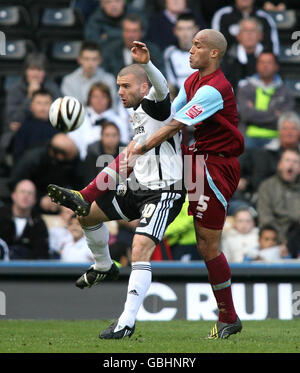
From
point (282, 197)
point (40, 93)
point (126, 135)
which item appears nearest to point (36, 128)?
point (40, 93)

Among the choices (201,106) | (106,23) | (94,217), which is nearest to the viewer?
(201,106)

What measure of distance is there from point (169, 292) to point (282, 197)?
2684 millimetres

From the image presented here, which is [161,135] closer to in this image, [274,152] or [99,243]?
[99,243]

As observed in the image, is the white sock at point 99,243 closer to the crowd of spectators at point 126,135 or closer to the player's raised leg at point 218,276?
the player's raised leg at point 218,276

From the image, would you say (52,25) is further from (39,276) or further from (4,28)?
(39,276)

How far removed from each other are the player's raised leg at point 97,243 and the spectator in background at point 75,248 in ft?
10.5

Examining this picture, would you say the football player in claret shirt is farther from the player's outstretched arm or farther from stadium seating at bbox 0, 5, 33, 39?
stadium seating at bbox 0, 5, 33, 39

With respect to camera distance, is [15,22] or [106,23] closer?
[106,23]

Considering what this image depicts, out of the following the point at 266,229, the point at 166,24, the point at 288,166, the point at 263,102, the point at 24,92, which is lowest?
the point at 266,229

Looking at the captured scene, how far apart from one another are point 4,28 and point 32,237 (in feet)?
16.6

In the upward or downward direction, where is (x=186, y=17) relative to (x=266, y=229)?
upward

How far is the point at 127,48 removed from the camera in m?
13.7

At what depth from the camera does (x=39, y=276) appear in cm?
975
